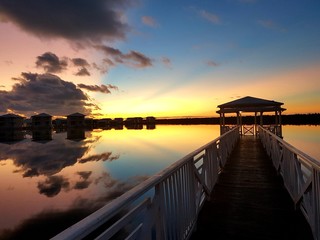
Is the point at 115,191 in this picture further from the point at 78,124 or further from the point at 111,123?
the point at 111,123

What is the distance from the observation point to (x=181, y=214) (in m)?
3.48

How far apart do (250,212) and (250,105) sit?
16.3 m

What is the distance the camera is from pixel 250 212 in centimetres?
474

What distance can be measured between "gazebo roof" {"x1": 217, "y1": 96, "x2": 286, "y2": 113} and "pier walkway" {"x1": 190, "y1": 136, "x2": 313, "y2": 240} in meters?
13.0

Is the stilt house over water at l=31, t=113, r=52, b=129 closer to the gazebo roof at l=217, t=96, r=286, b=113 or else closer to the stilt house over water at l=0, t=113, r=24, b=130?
the stilt house over water at l=0, t=113, r=24, b=130

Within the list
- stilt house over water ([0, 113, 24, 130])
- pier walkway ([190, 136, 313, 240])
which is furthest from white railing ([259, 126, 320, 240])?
stilt house over water ([0, 113, 24, 130])

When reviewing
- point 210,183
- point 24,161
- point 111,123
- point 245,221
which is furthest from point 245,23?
point 111,123

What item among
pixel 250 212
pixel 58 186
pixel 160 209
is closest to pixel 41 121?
pixel 58 186

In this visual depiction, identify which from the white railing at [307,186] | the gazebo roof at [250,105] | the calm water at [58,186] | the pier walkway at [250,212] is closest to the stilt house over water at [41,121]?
the calm water at [58,186]

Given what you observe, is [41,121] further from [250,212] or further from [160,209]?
[160,209]

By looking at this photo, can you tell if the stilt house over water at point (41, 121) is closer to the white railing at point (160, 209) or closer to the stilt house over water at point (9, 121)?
the stilt house over water at point (9, 121)

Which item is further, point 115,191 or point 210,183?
point 115,191

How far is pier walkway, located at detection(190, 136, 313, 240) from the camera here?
12.8 ft

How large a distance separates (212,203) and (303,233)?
185cm
